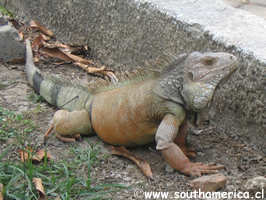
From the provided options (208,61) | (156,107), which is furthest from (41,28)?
(208,61)

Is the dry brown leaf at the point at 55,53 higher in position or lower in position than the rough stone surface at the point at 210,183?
higher

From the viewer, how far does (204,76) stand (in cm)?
323

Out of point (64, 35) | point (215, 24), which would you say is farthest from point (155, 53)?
point (64, 35)

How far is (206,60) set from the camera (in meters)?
3.26

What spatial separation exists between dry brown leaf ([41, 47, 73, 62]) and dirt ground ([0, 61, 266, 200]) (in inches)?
46.2

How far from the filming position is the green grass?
3043 mm

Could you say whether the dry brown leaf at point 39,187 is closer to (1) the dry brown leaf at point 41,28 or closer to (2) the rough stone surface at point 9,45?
(2) the rough stone surface at point 9,45

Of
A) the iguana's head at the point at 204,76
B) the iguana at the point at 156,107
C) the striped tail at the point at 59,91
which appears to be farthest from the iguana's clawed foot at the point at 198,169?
the striped tail at the point at 59,91

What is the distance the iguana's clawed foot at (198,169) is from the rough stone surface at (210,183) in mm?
127

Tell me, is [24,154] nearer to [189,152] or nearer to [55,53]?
[189,152]

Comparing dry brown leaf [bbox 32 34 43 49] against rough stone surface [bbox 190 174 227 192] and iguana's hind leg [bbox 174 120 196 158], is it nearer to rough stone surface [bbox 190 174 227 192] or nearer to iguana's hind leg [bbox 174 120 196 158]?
iguana's hind leg [bbox 174 120 196 158]

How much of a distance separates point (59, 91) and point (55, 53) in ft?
4.47

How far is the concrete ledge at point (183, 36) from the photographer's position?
3568 mm

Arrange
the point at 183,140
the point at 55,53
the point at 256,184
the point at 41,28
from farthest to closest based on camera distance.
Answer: the point at 41,28, the point at 55,53, the point at 183,140, the point at 256,184
